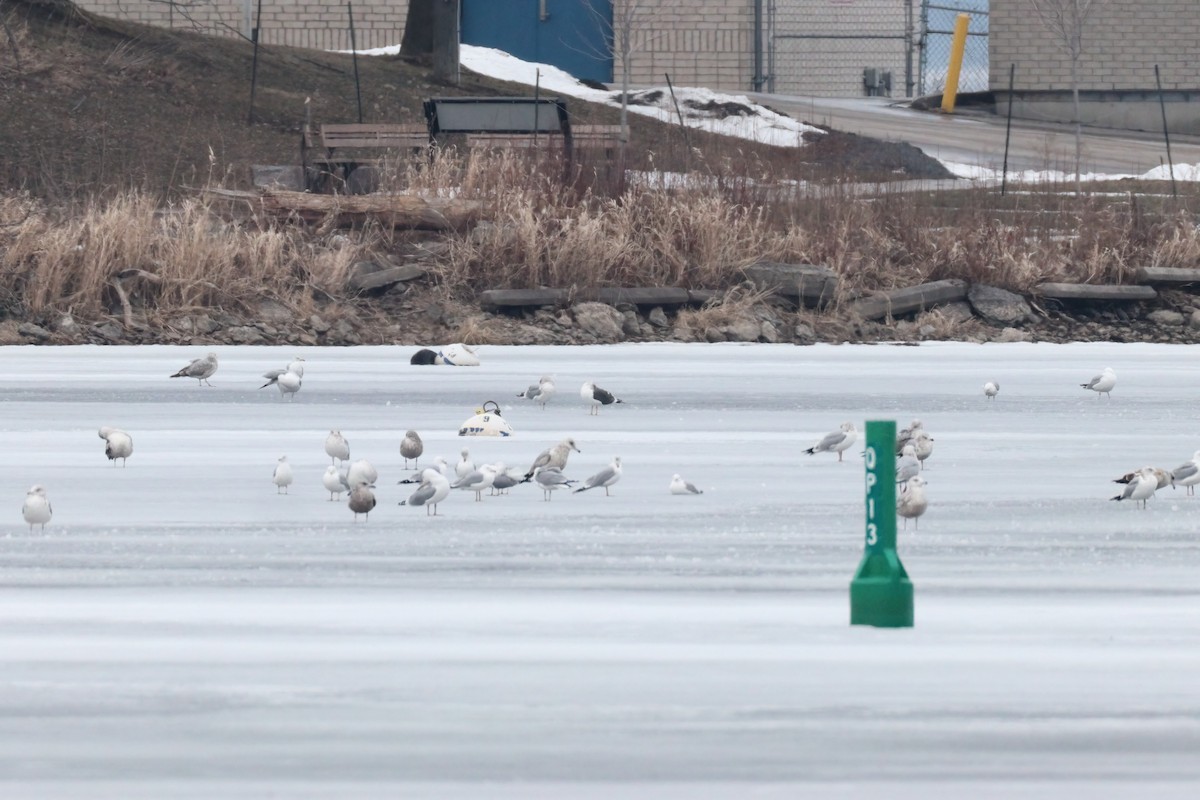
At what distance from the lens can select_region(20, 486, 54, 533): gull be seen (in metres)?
6.05

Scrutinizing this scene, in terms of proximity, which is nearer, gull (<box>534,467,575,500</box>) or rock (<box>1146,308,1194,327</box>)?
gull (<box>534,467,575,500</box>)

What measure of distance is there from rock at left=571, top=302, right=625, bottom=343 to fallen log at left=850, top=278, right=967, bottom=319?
1992mm

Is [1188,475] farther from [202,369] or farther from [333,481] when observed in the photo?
[202,369]

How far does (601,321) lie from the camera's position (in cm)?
1412

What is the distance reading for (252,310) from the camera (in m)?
14.1

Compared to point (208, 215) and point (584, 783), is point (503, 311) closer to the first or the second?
point (208, 215)

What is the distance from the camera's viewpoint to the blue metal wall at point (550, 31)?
32.8 metres

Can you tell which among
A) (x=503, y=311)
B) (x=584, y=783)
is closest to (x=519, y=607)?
(x=584, y=783)

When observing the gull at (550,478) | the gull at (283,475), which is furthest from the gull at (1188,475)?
the gull at (283,475)

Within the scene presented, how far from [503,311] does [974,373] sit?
13.8ft

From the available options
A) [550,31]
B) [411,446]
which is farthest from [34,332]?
[550,31]

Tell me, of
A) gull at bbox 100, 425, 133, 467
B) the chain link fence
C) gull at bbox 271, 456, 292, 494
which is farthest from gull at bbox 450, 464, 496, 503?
the chain link fence

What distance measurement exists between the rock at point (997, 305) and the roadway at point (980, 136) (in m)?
8.32

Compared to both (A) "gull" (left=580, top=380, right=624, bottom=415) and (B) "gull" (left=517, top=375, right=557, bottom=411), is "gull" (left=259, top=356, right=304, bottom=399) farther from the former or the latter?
(A) "gull" (left=580, top=380, right=624, bottom=415)
